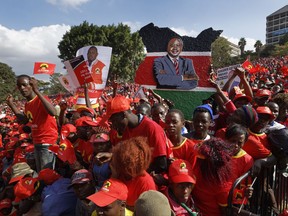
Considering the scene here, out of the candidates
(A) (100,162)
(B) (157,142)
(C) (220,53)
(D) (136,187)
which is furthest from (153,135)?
(C) (220,53)

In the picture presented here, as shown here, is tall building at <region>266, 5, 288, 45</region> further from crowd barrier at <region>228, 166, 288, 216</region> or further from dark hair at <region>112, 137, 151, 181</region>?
dark hair at <region>112, 137, 151, 181</region>

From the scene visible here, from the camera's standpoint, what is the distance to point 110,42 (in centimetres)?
3409

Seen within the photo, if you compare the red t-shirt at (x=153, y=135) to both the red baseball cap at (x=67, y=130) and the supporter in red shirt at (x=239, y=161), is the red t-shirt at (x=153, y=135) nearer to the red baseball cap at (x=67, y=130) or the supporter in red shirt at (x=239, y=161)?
the supporter in red shirt at (x=239, y=161)

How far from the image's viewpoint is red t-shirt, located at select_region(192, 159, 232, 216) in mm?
2629

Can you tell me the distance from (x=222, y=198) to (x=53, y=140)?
2.65 metres

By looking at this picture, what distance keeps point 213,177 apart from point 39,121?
8.83 ft

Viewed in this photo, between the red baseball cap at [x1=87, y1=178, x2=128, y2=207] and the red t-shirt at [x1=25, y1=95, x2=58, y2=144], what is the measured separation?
2.37m

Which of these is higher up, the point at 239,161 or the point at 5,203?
the point at 239,161

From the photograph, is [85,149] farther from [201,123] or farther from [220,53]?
[220,53]

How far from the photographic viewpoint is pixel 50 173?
3.69m

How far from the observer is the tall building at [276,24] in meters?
109

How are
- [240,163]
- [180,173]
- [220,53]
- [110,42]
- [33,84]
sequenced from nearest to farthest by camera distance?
[180,173]
[240,163]
[33,84]
[110,42]
[220,53]

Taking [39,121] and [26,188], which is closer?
[26,188]

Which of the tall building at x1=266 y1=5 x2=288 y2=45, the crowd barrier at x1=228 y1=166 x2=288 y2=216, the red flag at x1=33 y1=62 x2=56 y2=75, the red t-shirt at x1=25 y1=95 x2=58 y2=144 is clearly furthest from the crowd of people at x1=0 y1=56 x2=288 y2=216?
the tall building at x1=266 y1=5 x2=288 y2=45
